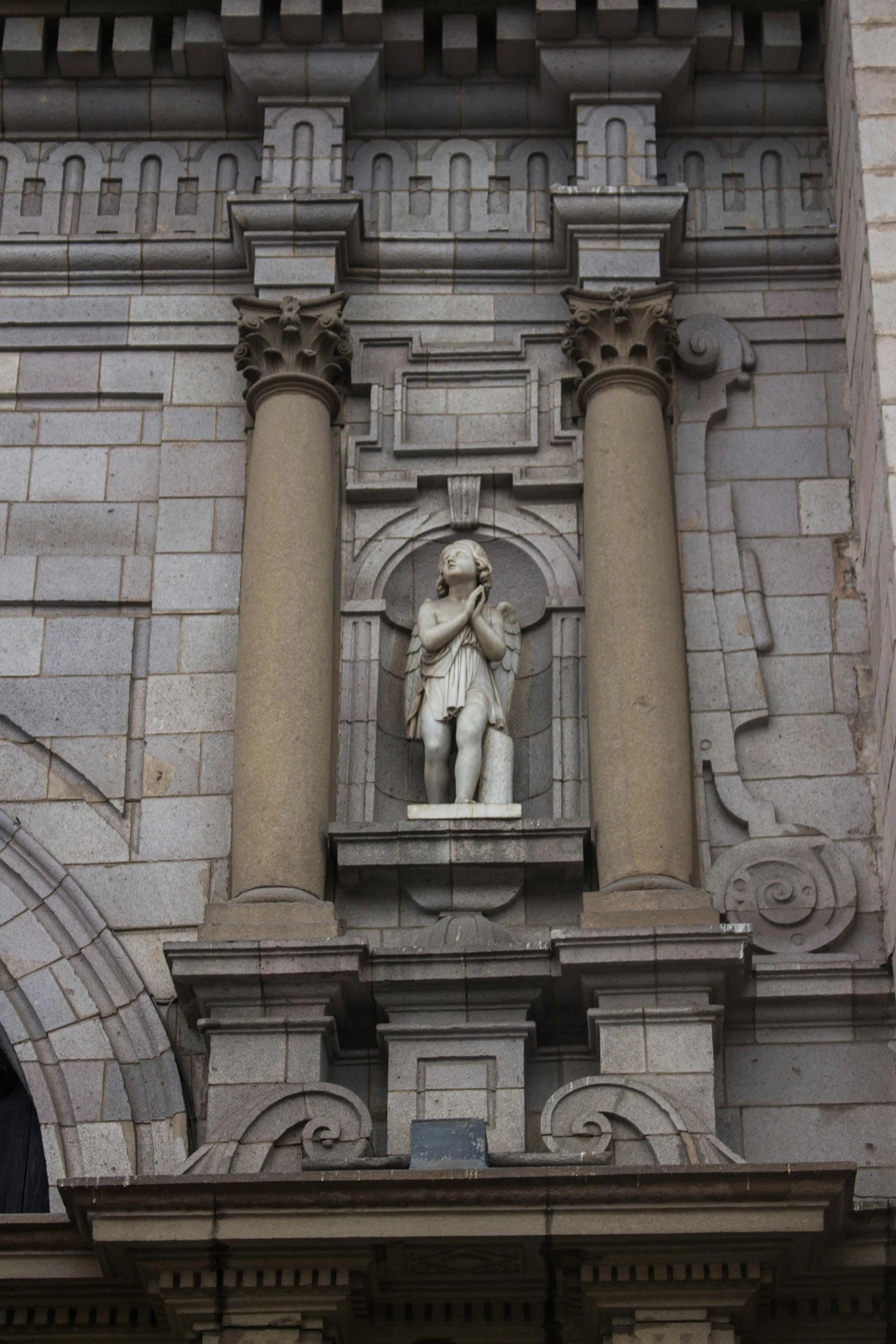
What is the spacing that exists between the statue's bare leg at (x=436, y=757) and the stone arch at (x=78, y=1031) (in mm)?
2047

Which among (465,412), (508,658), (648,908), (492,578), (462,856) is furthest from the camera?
(465,412)

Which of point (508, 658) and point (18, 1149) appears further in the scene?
point (508, 658)

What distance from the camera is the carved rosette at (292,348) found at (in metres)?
15.3

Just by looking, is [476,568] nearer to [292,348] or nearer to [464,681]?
[464,681]

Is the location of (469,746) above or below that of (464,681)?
below

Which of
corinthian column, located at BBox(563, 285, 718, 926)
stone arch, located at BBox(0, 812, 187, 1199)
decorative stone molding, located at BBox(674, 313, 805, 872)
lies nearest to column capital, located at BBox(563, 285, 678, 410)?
corinthian column, located at BBox(563, 285, 718, 926)

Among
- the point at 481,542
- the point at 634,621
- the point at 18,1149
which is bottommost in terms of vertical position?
the point at 18,1149

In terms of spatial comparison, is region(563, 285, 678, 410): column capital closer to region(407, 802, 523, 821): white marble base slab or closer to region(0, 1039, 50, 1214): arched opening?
region(407, 802, 523, 821): white marble base slab

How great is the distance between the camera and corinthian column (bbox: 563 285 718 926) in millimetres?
13570

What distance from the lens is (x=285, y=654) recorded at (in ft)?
46.8

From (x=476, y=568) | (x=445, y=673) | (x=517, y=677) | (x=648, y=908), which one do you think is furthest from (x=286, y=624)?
(x=648, y=908)

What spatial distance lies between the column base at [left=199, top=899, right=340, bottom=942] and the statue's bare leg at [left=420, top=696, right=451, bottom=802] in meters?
1.09

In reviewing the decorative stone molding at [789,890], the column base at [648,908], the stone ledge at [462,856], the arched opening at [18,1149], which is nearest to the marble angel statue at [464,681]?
the stone ledge at [462,856]

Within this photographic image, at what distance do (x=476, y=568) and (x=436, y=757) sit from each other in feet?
4.16
